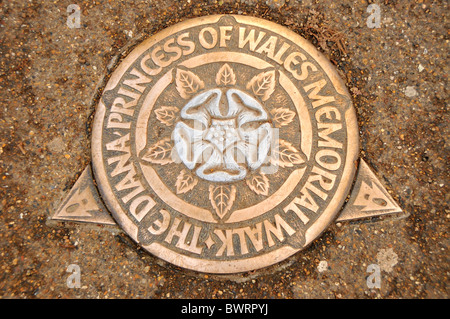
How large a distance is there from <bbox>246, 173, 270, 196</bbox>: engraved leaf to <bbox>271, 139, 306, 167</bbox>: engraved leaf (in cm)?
13

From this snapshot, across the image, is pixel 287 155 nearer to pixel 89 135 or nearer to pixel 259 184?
pixel 259 184

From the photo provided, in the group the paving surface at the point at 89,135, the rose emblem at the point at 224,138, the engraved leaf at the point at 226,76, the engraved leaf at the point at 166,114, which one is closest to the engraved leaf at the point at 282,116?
the rose emblem at the point at 224,138

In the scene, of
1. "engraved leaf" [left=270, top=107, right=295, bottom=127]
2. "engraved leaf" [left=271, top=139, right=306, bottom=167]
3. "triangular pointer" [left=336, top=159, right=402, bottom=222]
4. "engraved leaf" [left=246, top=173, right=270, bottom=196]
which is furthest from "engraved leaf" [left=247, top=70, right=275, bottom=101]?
"triangular pointer" [left=336, top=159, right=402, bottom=222]

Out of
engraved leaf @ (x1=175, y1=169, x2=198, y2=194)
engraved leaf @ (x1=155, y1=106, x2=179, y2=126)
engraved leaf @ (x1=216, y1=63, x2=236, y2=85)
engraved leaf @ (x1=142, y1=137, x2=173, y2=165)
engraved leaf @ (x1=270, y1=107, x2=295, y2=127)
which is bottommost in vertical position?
engraved leaf @ (x1=175, y1=169, x2=198, y2=194)

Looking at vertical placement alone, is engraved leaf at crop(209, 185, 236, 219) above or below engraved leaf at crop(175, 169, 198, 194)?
below

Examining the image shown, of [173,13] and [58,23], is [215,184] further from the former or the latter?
[58,23]

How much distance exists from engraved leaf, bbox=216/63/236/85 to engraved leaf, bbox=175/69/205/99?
0.48 feet

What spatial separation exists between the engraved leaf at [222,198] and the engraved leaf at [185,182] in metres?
0.12

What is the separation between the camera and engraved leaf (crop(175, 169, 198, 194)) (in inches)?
77.8

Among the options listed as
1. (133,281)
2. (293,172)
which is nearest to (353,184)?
(293,172)

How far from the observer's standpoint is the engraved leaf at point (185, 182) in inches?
77.8

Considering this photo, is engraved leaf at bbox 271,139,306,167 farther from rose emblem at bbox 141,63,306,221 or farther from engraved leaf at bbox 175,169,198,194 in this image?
engraved leaf at bbox 175,169,198,194

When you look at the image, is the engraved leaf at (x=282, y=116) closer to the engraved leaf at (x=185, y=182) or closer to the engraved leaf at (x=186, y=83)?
the engraved leaf at (x=186, y=83)

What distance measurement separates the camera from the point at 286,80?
2010mm
